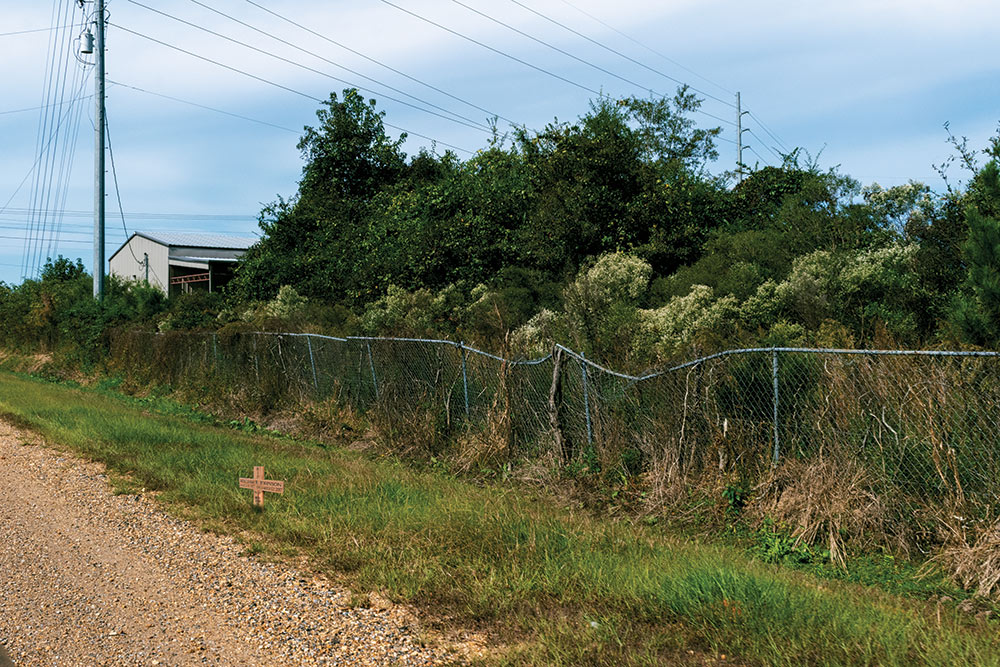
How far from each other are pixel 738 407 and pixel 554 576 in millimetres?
3160

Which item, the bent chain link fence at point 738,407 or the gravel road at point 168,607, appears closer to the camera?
the gravel road at point 168,607

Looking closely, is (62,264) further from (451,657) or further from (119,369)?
(451,657)

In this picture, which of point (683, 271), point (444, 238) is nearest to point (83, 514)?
point (683, 271)

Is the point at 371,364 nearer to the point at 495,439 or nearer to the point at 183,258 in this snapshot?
the point at 495,439

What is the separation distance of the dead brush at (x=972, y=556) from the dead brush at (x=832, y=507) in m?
0.35

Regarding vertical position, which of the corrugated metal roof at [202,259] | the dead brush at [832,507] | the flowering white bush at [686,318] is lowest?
the dead brush at [832,507]

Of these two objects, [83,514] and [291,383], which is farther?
[291,383]

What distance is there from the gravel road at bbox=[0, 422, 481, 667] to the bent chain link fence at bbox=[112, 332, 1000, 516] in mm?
3894

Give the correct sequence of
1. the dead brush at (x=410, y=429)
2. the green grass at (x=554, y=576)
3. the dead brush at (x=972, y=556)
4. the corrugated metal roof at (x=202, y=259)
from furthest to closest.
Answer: the corrugated metal roof at (x=202, y=259) → the dead brush at (x=410, y=429) → the dead brush at (x=972, y=556) → the green grass at (x=554, y=576)

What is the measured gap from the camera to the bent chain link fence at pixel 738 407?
6289 mm

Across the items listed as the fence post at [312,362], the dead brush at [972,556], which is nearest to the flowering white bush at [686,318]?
the dead brush at [972,556]

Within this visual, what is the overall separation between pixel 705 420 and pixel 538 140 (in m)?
14.1

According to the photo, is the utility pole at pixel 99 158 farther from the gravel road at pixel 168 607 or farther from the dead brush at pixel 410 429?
the gravel road at pixel 168 607

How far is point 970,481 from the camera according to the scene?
20.3 feet
